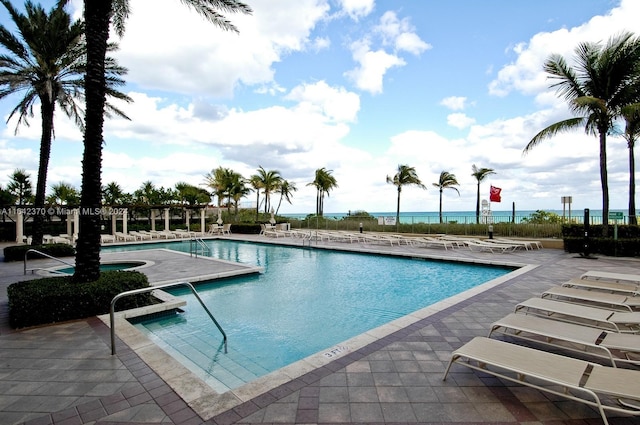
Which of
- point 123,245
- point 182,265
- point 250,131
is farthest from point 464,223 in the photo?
point 123,245

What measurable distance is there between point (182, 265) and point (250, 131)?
11712 mm

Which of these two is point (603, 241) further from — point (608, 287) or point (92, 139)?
point (92, 139)

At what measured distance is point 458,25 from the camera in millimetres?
11609

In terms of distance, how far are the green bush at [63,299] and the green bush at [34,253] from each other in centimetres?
843

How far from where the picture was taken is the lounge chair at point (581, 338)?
324 centimetres

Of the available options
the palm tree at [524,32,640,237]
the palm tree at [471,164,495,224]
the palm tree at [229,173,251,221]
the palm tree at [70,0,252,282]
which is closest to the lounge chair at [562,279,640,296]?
the palm tree at [524,32,640,237]

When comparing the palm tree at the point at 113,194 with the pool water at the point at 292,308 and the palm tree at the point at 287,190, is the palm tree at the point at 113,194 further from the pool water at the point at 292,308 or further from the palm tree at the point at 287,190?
the pool water at the point at 292,308

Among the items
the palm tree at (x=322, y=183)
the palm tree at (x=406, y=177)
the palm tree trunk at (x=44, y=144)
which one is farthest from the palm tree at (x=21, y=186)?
the palm tree at (x=406, y=177)

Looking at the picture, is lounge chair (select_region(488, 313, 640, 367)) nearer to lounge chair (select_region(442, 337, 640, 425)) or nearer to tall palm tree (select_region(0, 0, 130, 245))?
lounge chair (select_region(442, 337, 640, 425))

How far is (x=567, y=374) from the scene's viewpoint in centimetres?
266

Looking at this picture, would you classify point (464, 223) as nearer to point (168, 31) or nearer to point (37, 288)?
point (168, 31)

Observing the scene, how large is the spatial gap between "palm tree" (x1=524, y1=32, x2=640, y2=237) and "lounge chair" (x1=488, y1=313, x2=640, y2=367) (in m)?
10.6

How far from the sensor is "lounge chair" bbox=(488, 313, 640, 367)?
10.6ft

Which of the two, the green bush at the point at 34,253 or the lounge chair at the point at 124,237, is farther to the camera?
the lounge chair at the point at 124,237
